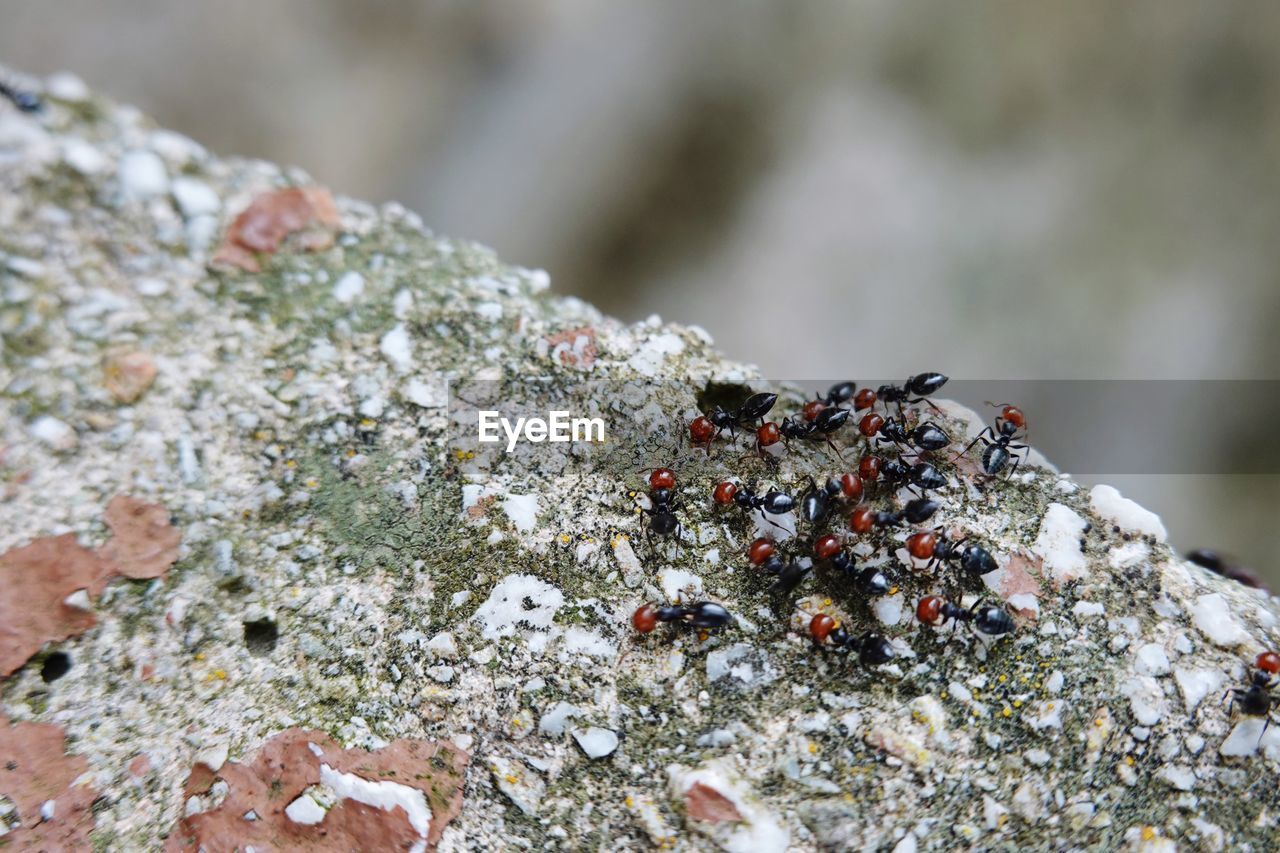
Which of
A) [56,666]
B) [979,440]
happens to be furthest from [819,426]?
[56,666]

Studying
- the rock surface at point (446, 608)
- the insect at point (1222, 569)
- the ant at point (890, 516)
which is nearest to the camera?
the rock surface at point (446, 608)

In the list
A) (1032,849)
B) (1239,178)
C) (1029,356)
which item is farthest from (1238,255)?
(1032,849)

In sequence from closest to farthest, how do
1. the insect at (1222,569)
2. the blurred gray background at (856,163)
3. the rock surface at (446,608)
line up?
the rock surface at (446,608), the insect at (1222,569), the blurred gray background at (856,163)

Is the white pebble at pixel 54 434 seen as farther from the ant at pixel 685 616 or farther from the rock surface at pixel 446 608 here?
the ant at pixel 685 616

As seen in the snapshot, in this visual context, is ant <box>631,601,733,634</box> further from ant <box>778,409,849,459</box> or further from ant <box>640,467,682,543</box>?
ant <box>778,409,849,459</box>

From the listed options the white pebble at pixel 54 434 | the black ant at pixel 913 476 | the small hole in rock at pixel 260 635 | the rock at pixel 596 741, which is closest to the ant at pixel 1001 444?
the black ant at pixel 913 476

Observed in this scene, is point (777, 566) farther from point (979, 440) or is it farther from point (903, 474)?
point (979, 440)
